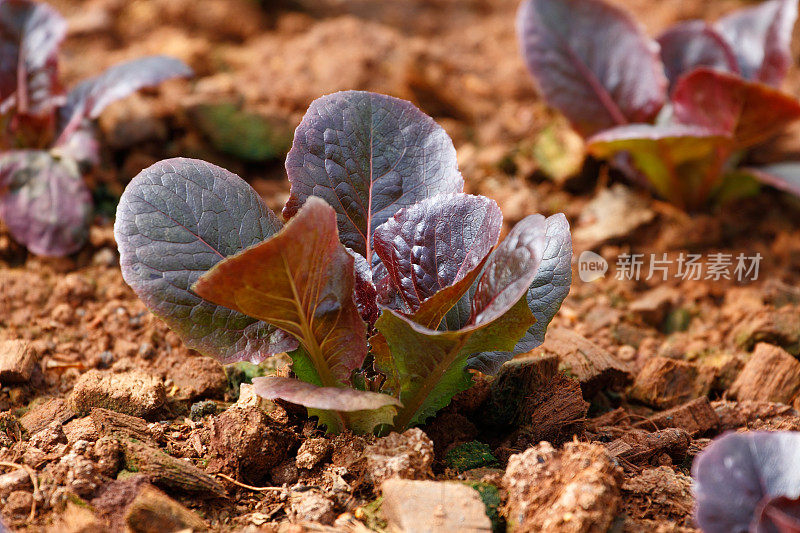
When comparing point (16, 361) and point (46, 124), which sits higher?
point (46, 124)

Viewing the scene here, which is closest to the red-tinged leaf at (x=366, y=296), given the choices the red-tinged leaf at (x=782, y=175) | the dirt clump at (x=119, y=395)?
the dirt clump at (x=119, y=395)

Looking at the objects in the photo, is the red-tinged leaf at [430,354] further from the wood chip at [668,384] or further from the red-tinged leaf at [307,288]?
the wood chip at [668,384]

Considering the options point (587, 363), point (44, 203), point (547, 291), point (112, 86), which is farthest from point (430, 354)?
point (112, 86)

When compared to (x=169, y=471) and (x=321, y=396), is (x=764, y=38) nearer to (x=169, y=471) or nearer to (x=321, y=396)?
(x=321, y=396)

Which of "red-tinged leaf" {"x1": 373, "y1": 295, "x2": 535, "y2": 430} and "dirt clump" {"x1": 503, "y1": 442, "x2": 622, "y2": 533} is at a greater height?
"red-tinged leaf" {"x1": 373, "y1": 295, "x2": 535, "y2": 430}

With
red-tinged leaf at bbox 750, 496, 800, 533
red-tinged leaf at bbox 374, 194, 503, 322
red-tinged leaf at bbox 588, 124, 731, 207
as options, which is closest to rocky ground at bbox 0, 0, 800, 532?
red-tinged leaf at bbox 588, 124, 731, 207

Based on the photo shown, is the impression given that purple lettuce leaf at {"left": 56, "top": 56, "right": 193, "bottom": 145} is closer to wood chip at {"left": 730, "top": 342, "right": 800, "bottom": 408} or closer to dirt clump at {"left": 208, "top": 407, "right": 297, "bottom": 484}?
dirt clump at {"left": 208, "top": 407, "right": 297, "bottom": 484}

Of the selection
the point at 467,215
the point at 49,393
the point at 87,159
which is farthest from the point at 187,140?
the point at 467,215
